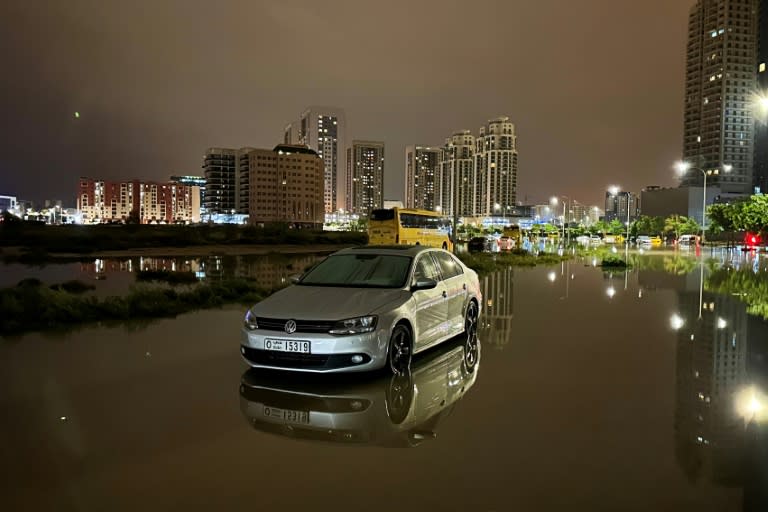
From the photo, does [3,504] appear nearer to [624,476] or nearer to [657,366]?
[624,476]

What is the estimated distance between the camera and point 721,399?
6.42m

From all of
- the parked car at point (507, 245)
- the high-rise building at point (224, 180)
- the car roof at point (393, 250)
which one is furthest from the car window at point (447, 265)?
Answer: the high-rise building at point (224, 180)

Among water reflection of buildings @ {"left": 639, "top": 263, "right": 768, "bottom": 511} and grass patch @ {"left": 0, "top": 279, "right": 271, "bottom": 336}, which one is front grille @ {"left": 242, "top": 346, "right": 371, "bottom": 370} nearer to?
water reflection of buildings @ {"left": 639, "top": 263, "right": 768, "bottom": 511}

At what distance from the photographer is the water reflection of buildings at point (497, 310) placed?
10088 mm

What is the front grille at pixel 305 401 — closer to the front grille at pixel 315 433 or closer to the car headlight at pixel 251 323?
the front grille at pixel 315 433

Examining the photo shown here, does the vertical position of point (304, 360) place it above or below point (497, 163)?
below

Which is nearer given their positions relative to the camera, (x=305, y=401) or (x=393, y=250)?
(x=305, y=401)

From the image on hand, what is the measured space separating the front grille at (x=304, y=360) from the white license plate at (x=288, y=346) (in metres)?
0.05

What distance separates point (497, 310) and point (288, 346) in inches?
302

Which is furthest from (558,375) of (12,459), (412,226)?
(412,226)

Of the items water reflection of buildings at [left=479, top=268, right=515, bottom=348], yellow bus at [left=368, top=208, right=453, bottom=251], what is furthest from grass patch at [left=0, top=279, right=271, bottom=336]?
yellow bus at [left=368, top=208, right=453, bottom=251]

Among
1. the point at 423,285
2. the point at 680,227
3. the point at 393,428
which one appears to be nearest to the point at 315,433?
the point at 393,428

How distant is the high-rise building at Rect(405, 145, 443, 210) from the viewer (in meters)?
194

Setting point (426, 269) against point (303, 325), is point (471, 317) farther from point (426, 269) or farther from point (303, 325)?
point (303, 325)
